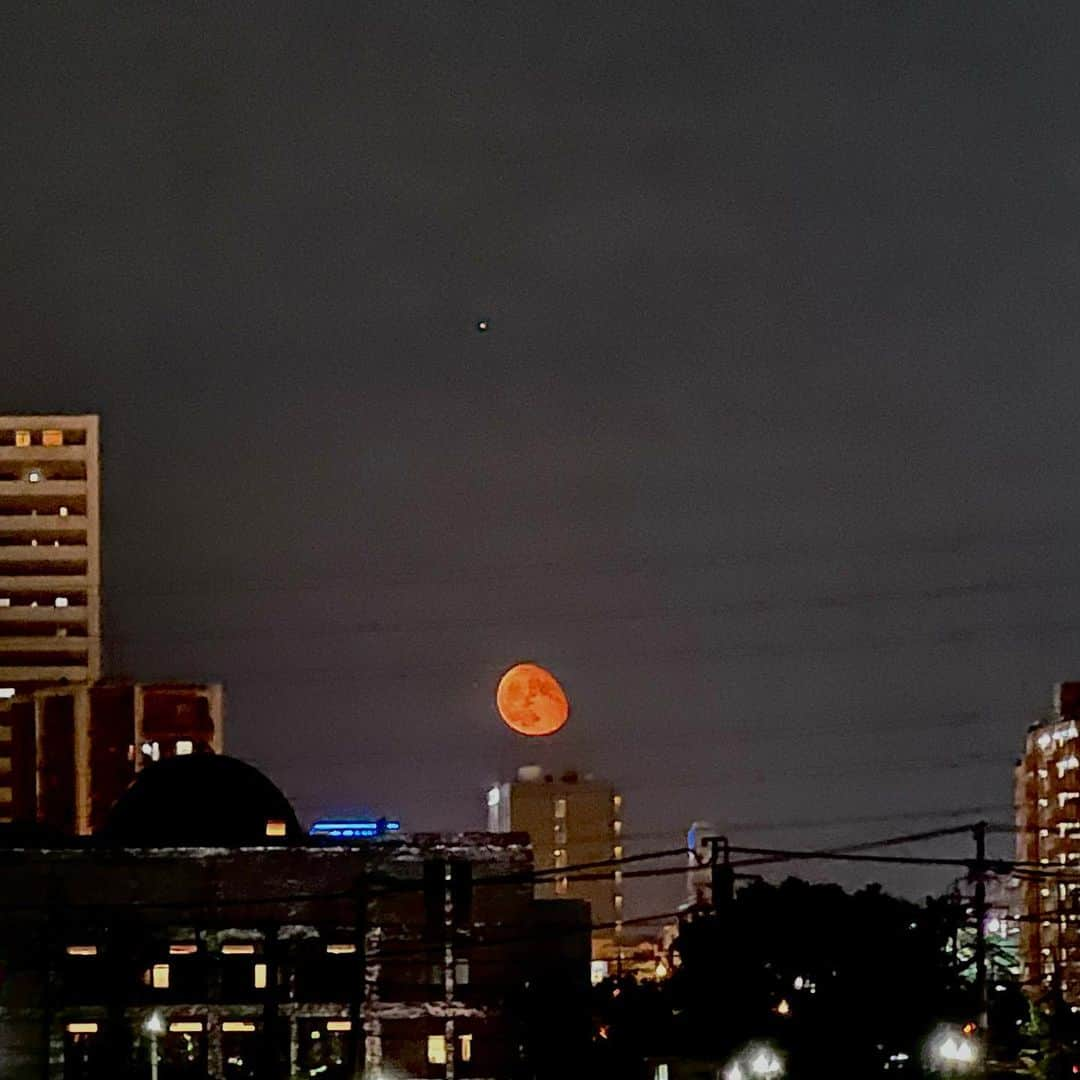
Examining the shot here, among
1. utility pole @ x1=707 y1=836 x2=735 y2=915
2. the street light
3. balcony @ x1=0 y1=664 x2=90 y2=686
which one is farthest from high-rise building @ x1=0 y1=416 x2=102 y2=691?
utility pole @ x1=707 y1=836 x2=735 y2=915

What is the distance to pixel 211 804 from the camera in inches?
3649

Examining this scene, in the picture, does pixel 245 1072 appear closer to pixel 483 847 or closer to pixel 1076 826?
pixel 483 847

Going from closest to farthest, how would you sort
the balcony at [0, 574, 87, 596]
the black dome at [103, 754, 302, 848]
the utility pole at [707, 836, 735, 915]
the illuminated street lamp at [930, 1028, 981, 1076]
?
1. the utility pole at [707, 836, 735, 915]
2. the illuminated street lamp at [930, 1028, 981, 1076]
3. the black dome at [103, 754, 302, 848]
4. the balcony at [0, 574, 87, 596]

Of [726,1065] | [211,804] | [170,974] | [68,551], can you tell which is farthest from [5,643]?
[726,1065]

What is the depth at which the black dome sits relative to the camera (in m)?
91.1

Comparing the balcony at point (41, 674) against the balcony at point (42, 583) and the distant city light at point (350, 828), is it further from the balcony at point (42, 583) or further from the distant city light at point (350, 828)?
the distant city light at point (350, 828)

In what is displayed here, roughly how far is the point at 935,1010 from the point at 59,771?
7769 cm

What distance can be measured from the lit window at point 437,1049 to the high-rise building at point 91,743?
5397cm

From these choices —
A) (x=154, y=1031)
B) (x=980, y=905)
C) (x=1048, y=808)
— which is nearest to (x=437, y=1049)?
(x=154, y=1031)

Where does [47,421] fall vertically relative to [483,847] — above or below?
above

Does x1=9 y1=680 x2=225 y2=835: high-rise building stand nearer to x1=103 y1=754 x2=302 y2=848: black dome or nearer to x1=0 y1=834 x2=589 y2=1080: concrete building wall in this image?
x1=103 y1=754 x2=302 y2=848: black dome

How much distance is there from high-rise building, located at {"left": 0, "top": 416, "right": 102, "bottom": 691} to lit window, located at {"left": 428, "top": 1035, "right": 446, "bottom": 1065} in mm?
69287

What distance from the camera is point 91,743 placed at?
13538 cm

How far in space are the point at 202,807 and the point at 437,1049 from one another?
52.6 ft
